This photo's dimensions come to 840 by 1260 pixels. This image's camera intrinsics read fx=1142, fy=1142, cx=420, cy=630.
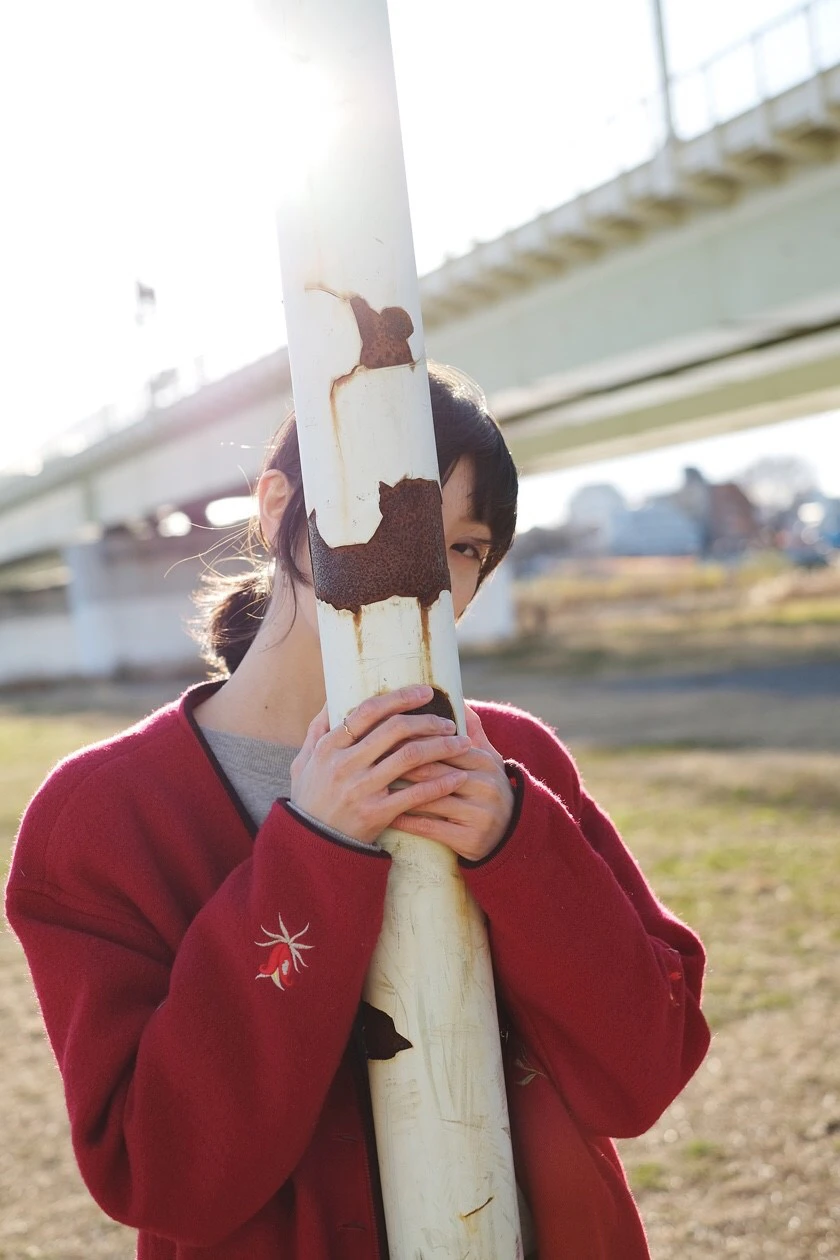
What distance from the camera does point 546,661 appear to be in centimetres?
2070

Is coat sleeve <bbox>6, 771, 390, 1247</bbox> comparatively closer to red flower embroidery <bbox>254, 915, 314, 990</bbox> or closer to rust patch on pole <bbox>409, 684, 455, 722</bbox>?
red flower embroidery <bbox>254, 915, 314, 990</bbox>

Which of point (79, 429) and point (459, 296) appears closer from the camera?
point (459, 296)

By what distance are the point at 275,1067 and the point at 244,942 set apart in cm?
14

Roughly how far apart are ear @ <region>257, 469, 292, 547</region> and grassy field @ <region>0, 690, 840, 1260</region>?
262 cm

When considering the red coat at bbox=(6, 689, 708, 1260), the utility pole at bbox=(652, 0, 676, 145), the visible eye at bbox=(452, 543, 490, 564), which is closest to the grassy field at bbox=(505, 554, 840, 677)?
the utility pole at bbox=(652, 0, 676, 145)

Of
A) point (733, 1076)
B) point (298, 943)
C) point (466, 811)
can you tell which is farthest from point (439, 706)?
point (733, 1076)

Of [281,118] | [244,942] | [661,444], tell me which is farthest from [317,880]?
[661,444]

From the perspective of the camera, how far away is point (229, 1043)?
1.25 metres

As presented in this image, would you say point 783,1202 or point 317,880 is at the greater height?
point 317,880

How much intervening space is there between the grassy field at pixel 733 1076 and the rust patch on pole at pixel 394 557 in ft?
8.98

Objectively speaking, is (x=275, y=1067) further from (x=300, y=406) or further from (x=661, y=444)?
(x=661, y=444)

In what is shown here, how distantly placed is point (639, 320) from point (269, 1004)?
1273 cm

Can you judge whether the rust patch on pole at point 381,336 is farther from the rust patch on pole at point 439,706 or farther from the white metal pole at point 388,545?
the rust patch on pole at point 439,706

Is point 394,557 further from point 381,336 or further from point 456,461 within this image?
point 456,461
